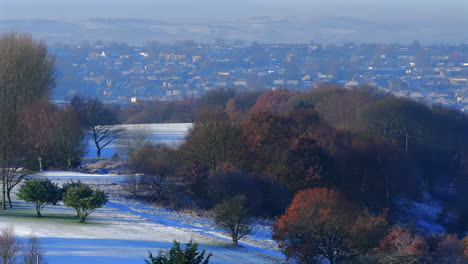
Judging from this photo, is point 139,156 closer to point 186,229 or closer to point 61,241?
point 186,229

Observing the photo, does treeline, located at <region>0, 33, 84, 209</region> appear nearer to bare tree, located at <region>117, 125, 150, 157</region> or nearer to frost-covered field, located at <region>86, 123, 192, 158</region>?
frost-covered field, located at <region>86, 123, 192, 158</region>

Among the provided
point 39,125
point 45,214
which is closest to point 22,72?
point 39,125

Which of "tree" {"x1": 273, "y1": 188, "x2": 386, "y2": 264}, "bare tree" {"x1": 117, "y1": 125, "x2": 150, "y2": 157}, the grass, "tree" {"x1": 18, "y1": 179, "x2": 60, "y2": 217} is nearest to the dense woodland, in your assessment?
"tree" {"x1": 273, "y1": 188, "x2": 386, "y2": 264}

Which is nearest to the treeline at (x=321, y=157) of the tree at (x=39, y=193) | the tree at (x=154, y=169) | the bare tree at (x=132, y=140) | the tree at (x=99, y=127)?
the tree at (x=154, y=169)

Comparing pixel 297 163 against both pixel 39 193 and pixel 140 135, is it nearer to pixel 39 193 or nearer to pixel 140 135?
pixel 140 135

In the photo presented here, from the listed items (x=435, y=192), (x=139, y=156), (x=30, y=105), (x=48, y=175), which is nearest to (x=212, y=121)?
(x=139, y=156)

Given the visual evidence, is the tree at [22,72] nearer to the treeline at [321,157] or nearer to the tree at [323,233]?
the treeline at [321,157]
